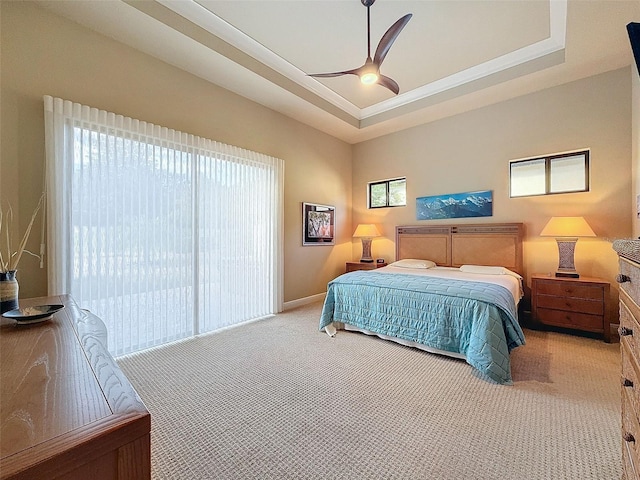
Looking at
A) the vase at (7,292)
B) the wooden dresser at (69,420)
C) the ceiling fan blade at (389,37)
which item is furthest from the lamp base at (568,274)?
the vase at (7,292)

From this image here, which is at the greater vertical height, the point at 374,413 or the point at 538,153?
the point at 538,153

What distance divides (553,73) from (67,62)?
5128mm

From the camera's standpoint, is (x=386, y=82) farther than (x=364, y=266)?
No

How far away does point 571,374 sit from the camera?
232 centimetres

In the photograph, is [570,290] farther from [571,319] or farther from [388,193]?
[388,193]

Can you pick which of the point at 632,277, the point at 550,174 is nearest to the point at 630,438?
the point at 632,277

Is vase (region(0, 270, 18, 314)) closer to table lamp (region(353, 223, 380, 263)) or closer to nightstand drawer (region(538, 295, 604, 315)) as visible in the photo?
table lamp (region(353, 223, 380, 263))

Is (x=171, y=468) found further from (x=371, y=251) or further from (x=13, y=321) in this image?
(x=371, y=251)

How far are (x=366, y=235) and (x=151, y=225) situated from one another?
3.47m

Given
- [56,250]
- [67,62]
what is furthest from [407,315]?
[67,62]

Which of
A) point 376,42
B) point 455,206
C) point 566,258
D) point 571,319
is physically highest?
point 376,42

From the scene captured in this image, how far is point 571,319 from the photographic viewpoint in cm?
315

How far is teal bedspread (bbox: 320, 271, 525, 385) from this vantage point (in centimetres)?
231

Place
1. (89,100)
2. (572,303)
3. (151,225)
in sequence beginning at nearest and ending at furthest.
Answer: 1. (89,100)
2. (151,225)
3. (572,303)
